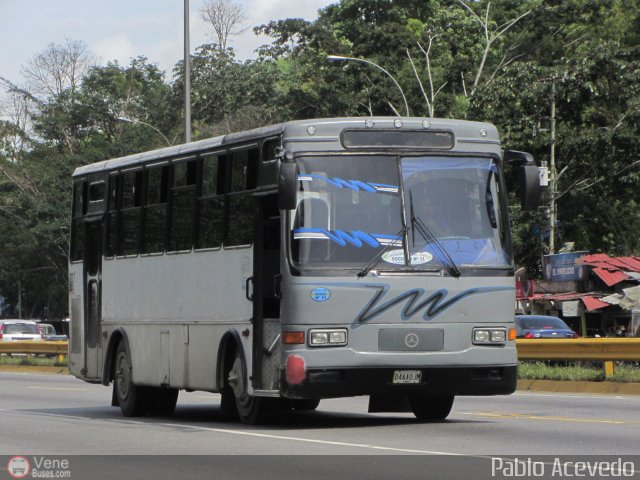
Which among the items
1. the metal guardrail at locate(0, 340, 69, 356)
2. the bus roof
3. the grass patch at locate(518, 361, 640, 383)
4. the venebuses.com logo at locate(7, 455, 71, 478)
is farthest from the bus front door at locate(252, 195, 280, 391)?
the metal guardrail at locate(0, 340, 69, 356)

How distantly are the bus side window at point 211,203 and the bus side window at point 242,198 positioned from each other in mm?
268

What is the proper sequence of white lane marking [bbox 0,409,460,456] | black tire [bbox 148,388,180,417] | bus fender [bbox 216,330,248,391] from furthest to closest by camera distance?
black tire [bbox 148,388,180,417] < bus fender [bbox 216,330,248,391] < white lane marking [bbox 0,409,460,456]

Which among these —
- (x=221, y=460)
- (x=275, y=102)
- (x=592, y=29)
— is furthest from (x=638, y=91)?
(x=221, y=460)

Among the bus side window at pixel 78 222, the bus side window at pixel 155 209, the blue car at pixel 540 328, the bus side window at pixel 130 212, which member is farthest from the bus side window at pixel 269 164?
the blue car at pixel 540 328

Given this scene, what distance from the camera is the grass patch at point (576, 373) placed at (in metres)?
23.7

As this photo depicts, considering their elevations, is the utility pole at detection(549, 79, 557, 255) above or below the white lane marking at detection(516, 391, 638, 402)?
above

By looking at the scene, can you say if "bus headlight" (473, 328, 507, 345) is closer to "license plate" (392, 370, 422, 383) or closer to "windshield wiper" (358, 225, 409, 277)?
"license plate" (392, 370, 422, 383)

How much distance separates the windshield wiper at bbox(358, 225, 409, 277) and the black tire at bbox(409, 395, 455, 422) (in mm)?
2348

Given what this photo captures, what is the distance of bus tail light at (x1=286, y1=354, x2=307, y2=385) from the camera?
14.6 metres

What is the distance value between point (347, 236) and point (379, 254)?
0.37m

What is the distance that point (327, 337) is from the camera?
14781mm

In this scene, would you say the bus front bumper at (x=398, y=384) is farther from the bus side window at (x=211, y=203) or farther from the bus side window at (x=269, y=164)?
the bus side window at (x=211, y=203)

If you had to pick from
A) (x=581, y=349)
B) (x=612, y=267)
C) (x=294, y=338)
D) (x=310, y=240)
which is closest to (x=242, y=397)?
(x=294, y=338)

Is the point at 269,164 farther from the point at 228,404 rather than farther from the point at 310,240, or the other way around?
the point at 228,404
